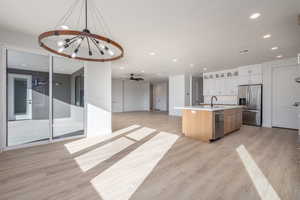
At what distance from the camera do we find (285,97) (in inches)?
207

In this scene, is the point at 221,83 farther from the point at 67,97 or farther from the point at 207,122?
the point at 67,97

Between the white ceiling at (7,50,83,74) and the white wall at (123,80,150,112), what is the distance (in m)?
7.23

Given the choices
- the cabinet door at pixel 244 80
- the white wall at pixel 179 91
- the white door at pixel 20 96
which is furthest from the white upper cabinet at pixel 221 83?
the white door at pixel 20 96

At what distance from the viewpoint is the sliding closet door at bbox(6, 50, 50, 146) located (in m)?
3.27

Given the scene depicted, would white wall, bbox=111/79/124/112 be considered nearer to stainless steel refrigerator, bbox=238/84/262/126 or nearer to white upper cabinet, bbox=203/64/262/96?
white upper cabinet, bbox=203/64/262/96

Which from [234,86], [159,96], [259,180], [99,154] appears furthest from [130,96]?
[259,180]

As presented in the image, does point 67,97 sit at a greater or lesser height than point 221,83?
lesser

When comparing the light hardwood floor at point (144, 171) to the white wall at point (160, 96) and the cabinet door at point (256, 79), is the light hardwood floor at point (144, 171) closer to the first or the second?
the cabinet door at point (256, 79)

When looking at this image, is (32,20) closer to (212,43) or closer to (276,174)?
(212,43)

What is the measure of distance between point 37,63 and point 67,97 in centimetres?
114

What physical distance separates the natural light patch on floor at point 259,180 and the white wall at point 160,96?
376 inches

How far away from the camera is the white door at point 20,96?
3271 mm

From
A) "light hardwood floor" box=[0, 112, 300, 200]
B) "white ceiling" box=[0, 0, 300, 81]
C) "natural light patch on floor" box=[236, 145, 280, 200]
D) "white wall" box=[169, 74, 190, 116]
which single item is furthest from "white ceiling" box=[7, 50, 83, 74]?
"white wall" box=[169, 74, 190, 116]

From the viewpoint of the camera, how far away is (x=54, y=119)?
3.78 m
